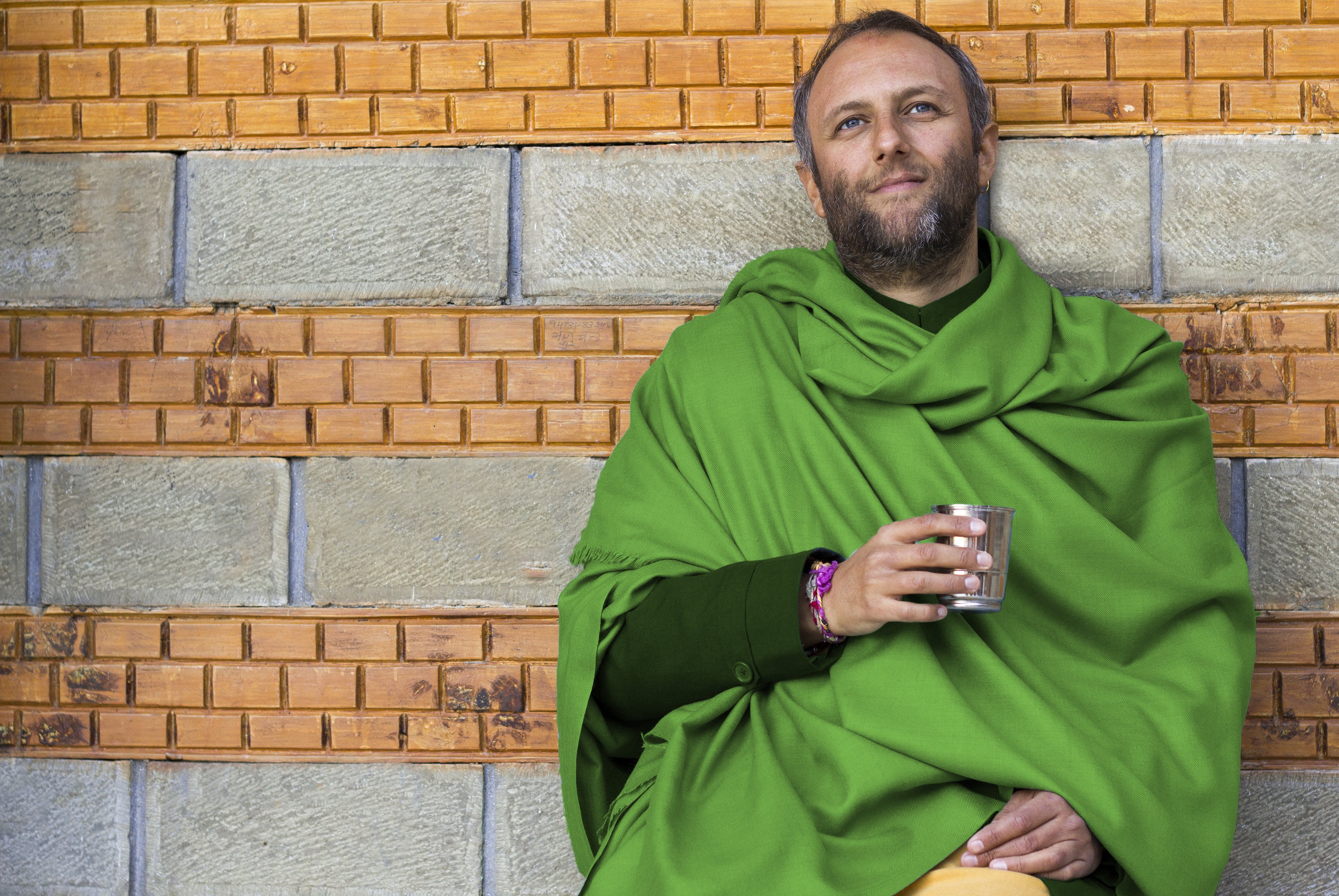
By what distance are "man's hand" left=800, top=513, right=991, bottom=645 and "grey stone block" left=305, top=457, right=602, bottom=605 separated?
100 cm

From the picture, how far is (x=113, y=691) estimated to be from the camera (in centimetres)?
252

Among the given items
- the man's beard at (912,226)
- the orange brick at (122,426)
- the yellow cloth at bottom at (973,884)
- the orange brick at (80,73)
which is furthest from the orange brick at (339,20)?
the yellow cloth at bottom at (973,884)

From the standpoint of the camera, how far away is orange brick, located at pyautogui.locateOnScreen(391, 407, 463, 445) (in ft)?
8.17

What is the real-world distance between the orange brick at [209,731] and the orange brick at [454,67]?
1.70 meters

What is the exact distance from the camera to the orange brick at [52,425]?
8.36ft

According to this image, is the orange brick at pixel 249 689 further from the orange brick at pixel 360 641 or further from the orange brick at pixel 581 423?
the orange brick at pixel 581 423

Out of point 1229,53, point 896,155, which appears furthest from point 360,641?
point 1229,53

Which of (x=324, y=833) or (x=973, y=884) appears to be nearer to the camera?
(x=973, y=884)

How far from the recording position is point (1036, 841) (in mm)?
1573

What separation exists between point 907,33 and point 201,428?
6.49 feet

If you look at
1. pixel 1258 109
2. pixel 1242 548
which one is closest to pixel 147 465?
pixel 1242 548

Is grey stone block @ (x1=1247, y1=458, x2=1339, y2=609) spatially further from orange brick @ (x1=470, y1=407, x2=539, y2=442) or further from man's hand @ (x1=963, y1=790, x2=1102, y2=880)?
orange brick @ (x1=470, y1=407, x2=539, y2=442)

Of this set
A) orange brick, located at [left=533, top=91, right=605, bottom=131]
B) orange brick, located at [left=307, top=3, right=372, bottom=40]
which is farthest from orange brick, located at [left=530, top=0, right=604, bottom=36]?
orange brick, located at [left=307, top=3, right=372, bottom=40]

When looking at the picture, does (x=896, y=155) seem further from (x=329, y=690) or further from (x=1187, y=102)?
(x=329, y=690)
